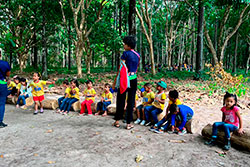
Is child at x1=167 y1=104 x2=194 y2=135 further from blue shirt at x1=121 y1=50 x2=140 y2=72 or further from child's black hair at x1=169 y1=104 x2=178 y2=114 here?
blue shirt at x1=121 y1=50 x2=140 y2=72

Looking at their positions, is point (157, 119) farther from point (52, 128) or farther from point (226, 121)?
point (52, 128)

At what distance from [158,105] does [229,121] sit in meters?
1.70

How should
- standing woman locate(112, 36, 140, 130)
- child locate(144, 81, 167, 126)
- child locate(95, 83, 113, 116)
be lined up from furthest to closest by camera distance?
child locate(95, 83, 113, 116) → child locate(144, 81, 167, 126) → standing woman locate(112, 36, 140, 130)

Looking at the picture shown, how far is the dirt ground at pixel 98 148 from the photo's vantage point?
2923mm

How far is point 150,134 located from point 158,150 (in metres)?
0.83

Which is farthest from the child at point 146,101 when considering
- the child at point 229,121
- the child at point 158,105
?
the child at point 229,121

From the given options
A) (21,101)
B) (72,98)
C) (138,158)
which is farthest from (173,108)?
(21,101)

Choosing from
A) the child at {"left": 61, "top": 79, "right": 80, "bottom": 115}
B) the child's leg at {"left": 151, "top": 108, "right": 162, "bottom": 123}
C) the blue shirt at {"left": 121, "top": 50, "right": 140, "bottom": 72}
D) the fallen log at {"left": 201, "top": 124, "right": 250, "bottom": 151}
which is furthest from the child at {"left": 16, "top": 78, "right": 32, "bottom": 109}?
the fallen log at {"left": 201, "top": 124, "right": 250, "bottom": 151}

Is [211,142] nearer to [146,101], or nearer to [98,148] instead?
[146,101]

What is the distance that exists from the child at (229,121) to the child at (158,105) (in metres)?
1.41

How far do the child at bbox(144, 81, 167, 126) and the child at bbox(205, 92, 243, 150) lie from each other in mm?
1414

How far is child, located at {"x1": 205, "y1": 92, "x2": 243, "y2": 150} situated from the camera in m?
3.44

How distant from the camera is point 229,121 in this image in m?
3.60

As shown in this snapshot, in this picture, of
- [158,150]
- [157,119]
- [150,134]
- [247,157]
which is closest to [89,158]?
[158,150]
